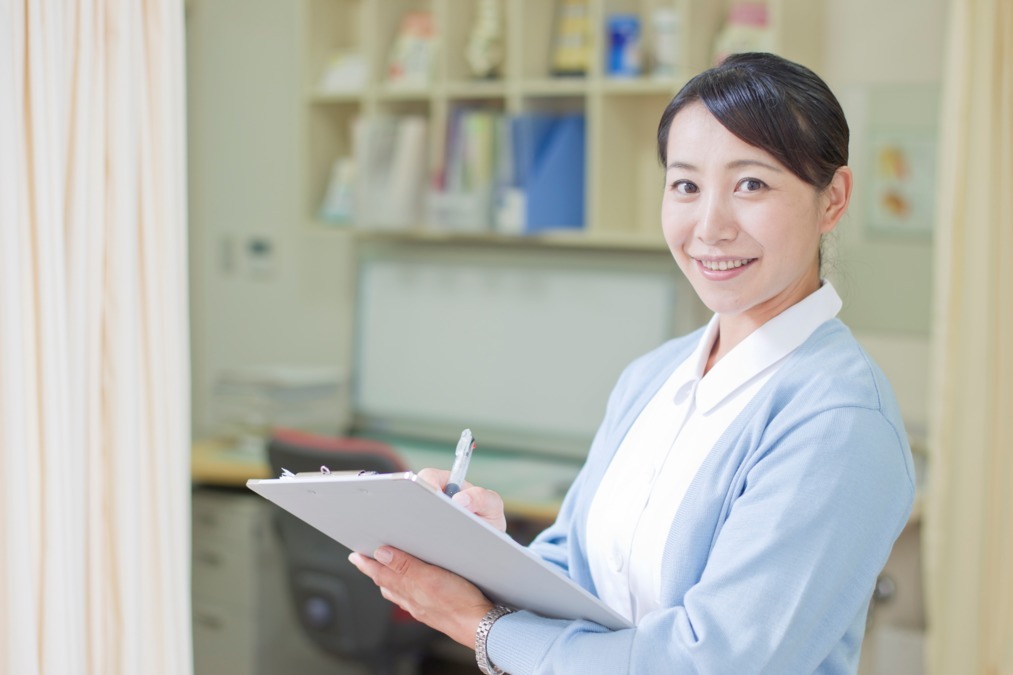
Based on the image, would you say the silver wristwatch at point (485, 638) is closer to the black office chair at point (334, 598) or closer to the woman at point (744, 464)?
the woman at point (744, 464)

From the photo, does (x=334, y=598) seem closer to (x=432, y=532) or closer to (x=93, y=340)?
(x=93, y=340)

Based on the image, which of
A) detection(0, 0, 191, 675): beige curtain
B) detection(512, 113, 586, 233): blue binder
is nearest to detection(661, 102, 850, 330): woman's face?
detection(0, 0, 191, 675): beige curtain

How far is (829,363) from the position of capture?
1141mm

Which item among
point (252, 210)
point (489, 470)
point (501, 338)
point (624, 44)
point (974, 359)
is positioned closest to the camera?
point (974, 359)

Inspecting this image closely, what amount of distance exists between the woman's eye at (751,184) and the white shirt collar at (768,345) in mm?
143

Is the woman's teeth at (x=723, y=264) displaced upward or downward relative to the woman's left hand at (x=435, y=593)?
upward

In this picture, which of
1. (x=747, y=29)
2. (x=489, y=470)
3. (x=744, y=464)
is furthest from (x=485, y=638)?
(x=747, y=29)

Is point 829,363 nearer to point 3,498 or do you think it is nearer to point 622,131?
point 3,498

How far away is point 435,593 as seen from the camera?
4.19ft

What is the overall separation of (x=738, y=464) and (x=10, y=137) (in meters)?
0.85

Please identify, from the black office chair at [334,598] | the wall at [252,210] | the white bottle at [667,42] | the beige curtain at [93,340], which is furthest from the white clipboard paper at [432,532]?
the wall at [252,210]

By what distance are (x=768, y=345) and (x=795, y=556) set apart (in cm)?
26

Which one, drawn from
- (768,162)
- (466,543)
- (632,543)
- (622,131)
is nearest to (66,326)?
(466,543)

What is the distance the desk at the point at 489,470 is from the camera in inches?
113
